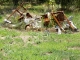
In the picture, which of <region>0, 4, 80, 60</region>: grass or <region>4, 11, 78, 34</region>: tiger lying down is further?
<region>4, 11, 78, 34</region>: tiger lying down

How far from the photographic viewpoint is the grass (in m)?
8.60

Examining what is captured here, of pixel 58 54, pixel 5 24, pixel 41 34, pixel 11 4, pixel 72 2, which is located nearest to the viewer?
pixel 58 54

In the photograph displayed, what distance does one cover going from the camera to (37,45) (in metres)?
10.3

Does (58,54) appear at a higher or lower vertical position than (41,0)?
higher

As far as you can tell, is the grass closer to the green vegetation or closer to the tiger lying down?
the green vegetation

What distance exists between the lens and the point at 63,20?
13633mm

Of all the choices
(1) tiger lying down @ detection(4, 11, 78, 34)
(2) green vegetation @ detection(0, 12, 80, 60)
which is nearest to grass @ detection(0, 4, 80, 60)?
(2) green vegetation @ detection(0, 12, 80, 60)

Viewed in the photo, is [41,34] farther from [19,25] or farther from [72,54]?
[72,54]

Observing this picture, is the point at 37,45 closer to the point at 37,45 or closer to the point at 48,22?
the point at 37,45

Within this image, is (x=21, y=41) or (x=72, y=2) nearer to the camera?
(x=21, y=41)

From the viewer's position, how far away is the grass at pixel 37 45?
28.2 feet

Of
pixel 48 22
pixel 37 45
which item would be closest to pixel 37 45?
pixel 37 45

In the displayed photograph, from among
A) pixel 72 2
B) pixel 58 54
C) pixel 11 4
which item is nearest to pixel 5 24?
pixel 58 54

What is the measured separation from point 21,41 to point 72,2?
11.2m
